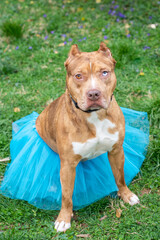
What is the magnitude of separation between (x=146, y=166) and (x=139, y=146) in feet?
0.79

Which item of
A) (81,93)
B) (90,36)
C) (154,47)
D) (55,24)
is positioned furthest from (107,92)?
(55,24)

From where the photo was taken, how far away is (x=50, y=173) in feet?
11.3

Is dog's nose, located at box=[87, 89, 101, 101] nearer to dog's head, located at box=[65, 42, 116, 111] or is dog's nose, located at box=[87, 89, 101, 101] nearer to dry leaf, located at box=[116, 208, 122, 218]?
dog's head, located at box=[65, 42, 116, 111]

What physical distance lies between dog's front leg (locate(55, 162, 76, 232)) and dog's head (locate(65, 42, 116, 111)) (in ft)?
2.20

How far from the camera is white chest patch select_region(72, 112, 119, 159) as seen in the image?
9.31 feet

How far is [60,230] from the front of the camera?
3109 millimetres

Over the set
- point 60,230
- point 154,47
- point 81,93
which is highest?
point 81,93

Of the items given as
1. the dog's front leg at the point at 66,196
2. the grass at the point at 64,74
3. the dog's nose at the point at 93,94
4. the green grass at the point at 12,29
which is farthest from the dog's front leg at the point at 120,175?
the green grass at the point at 12,29

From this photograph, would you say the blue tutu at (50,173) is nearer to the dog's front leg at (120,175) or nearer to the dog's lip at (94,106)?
the dog's front leg at (120,175)

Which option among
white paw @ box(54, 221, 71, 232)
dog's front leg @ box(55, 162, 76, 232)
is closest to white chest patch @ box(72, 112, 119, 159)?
dog's front leg @ box(55, 162, 76, 232)

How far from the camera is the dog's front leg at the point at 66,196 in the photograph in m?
2.98

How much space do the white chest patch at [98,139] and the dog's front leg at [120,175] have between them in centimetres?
26

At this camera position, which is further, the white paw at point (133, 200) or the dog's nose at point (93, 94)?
the white paw at point (133, 200)

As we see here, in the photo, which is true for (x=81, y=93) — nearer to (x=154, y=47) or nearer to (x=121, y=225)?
(x=121, y=225)
